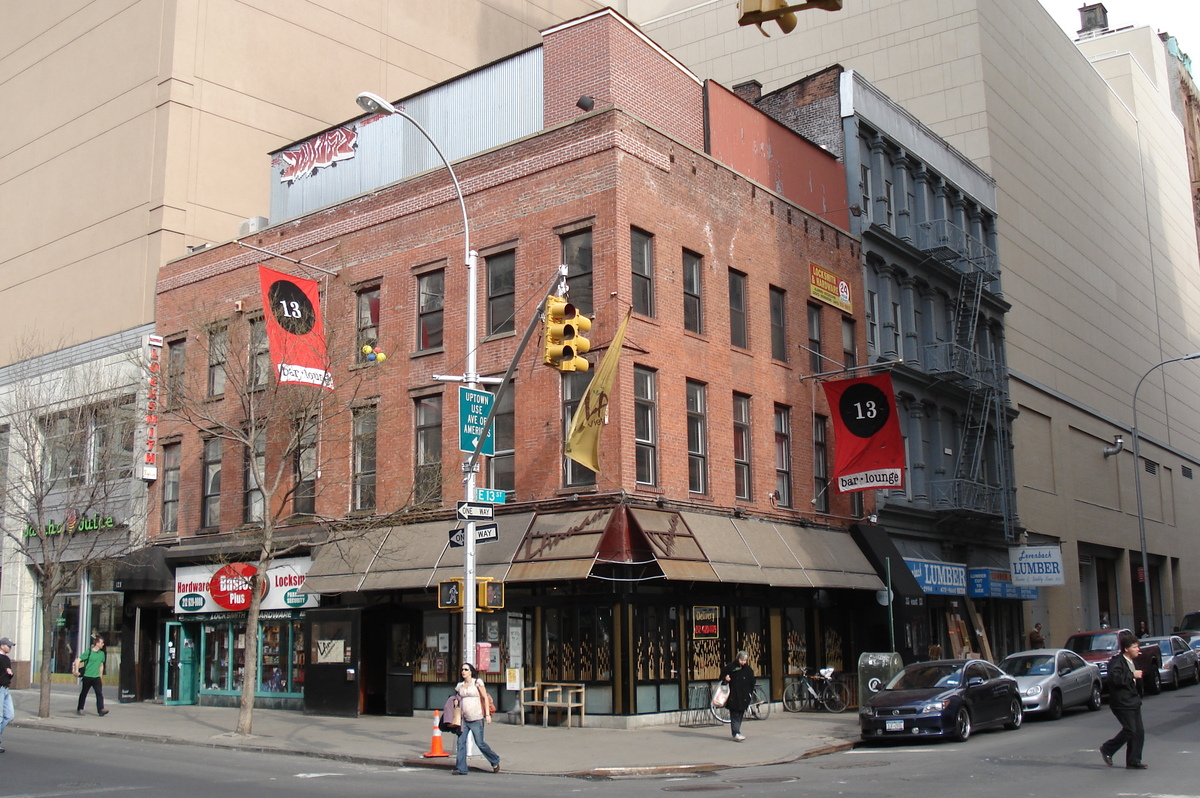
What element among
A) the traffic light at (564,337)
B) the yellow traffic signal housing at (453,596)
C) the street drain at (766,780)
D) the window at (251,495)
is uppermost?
the traffic light at (564,337)

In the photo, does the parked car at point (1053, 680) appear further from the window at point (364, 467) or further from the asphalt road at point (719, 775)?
the window at point (364, 467)

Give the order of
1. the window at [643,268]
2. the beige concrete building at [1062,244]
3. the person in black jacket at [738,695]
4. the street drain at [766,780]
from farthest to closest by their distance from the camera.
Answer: the beige concrete building at [1062,244]
the window at [643,268]
the person in black jacket at [738,695]
the street drain at [766,780]

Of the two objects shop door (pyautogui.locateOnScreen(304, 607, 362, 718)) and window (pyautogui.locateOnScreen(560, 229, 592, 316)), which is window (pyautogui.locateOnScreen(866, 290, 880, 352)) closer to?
window (pyautogui.locateOnScreen(560, 229, 592, 316))

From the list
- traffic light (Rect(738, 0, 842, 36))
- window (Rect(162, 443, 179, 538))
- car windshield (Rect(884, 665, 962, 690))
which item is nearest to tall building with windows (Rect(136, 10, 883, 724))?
window (Rect(162, 443, 179, 538))

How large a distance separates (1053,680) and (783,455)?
8277mm

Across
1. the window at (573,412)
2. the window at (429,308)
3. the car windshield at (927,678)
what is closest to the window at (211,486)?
the window at (429,308)

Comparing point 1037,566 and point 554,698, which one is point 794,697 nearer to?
point 554,698

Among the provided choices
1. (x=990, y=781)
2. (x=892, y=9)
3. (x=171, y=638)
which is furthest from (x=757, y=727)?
(x=892, y=9)

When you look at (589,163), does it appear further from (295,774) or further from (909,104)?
(909,104)

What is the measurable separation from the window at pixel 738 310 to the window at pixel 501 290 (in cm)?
546

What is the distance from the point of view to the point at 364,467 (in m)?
27.5

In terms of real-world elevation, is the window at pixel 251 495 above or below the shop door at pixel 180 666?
above

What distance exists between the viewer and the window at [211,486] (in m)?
30.5

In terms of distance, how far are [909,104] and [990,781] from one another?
120 ft
